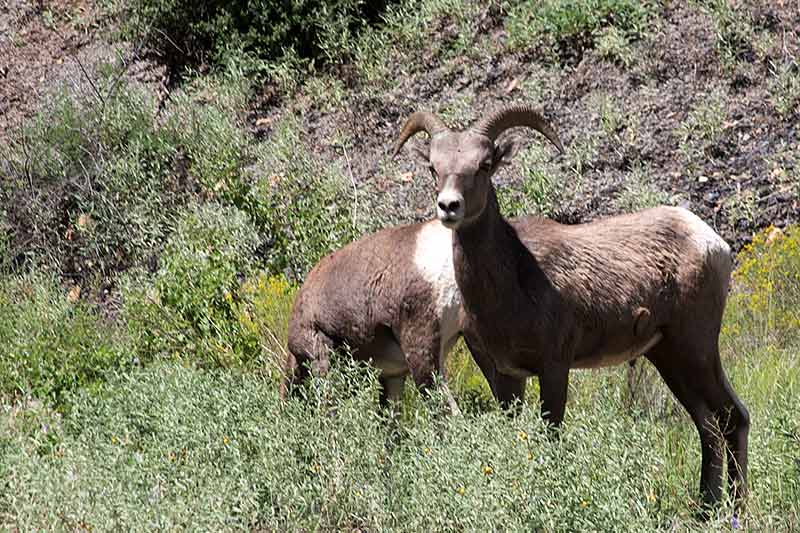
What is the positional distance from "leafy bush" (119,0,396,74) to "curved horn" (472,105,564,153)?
6587 millimetres

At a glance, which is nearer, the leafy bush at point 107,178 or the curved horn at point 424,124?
the curved horn at point 424,124

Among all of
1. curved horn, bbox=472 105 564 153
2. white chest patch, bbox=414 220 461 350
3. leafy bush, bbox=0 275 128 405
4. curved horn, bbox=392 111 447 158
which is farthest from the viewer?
leafy bush, bbox=0 275 128 405

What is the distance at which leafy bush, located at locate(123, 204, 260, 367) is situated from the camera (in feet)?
29.8

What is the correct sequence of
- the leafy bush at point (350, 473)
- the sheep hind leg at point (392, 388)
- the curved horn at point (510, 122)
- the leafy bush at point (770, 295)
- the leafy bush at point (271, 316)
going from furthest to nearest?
the leafy bush at point (271, 316)
the leafy bush at point (770, 295)
the sheep hind leg at point (392, 388)
the curved horn at point (510, 122)
the leafy bush at point (350, 473)

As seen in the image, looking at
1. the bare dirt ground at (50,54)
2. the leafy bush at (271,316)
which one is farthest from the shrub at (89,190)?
the leafy bush at (271,316)

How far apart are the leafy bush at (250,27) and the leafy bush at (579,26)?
1.89 m

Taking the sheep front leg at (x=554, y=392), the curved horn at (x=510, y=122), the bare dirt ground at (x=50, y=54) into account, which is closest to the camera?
the sheep front leg at (x=554, y=392)

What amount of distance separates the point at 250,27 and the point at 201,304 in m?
4.98

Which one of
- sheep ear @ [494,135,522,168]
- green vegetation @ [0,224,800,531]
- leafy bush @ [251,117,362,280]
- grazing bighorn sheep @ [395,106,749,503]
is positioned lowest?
leafy bush @ [251,117,362,280]

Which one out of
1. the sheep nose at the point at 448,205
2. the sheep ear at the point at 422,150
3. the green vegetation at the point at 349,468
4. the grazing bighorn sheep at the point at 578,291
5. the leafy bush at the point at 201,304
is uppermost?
the sheep ear at the point at 422,150

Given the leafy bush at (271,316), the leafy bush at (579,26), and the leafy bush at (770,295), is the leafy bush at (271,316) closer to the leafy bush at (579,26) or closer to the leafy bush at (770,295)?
the leafy bush at (770,295)

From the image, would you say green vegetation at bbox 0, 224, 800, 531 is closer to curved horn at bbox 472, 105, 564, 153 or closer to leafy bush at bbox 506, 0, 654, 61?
curved horn at bbox 472, 105, 564, 153

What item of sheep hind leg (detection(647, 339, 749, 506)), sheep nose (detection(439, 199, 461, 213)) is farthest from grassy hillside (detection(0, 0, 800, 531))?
sheep nose (detection(439, 199, 461, 213))

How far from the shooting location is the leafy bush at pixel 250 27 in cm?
1338
